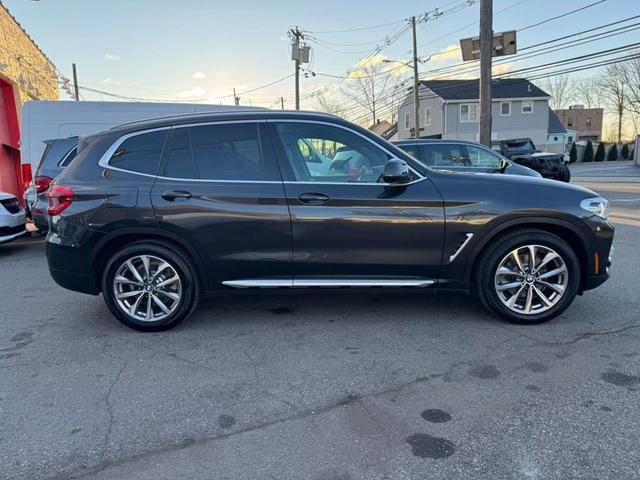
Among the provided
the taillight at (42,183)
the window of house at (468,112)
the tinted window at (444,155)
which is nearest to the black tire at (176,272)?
the taillight at (42,183)

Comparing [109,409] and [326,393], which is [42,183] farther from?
[326,393]

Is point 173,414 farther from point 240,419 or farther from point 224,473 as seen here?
point 224,473

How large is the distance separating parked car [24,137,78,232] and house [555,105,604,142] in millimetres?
78828

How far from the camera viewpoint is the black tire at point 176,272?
404 cm

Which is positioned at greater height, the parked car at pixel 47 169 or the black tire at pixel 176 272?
the parked car at pixel 47 169

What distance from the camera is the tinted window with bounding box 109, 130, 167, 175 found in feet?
13.3

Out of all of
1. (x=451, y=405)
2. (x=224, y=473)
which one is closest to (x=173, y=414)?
(x=224, y=473)

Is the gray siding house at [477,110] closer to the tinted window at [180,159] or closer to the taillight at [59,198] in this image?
the tinted window at [180,159]

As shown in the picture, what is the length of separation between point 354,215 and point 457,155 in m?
6.86

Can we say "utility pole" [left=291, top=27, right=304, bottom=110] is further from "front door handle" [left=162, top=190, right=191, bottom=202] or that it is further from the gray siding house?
"front door handle" [left=162, top=190, right=191, bottom=202]

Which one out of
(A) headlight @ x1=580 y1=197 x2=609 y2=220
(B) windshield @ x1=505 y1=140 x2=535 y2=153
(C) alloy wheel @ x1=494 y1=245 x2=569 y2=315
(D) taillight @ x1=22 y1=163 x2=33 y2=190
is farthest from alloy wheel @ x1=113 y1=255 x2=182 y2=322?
(B) windshield @ x1=505 y1=140 x2=535 y2=153

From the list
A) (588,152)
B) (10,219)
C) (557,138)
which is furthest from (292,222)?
(557,138)

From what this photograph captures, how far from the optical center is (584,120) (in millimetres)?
73625

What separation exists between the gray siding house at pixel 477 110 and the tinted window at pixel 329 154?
123 feet
